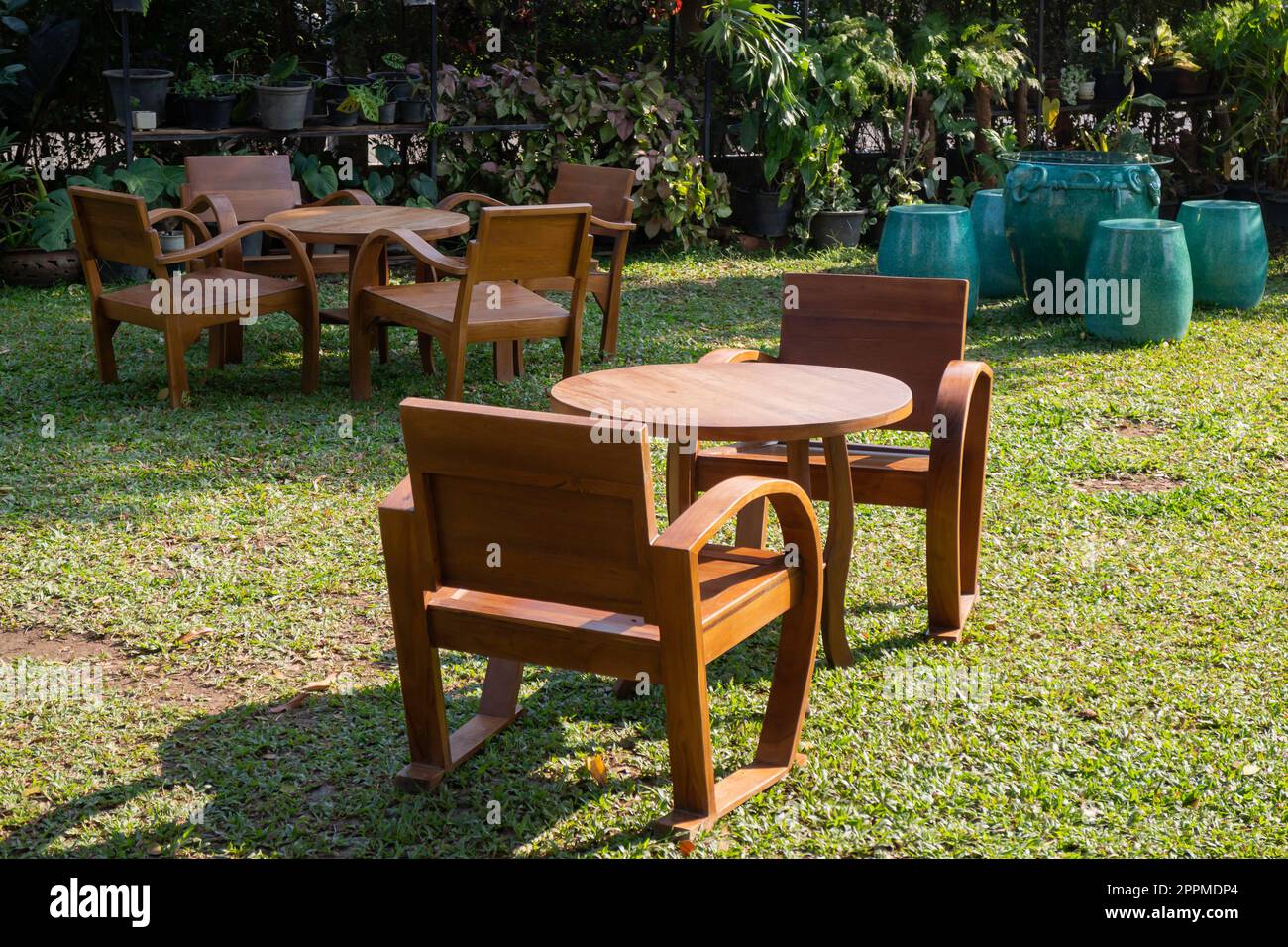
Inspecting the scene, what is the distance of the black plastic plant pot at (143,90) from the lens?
895 cm

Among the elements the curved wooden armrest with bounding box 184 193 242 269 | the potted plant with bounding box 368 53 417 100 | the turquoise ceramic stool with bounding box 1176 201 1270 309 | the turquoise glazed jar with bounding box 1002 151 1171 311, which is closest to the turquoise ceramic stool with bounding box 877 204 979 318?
the turquoise glazed jar with bounding box 1002 151 1171 311

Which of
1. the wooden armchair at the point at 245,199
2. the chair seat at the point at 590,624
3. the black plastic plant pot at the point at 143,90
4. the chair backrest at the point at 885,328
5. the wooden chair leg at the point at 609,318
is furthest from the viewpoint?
the black plastic plant pot at the point at 143,90

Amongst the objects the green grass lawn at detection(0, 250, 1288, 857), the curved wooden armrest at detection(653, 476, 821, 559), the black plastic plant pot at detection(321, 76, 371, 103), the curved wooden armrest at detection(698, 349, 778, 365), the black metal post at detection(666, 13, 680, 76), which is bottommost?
the green grass lawn at detection(0, 250, 1288, 857)

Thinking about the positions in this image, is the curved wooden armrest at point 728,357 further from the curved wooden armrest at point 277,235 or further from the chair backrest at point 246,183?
the chair backrest at point 246,183

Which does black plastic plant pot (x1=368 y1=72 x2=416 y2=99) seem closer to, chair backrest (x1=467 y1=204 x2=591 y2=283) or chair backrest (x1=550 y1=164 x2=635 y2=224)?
chair backrest (x1=550 y1=164 x2=635 y2=224)

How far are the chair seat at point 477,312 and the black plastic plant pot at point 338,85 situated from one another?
390cm

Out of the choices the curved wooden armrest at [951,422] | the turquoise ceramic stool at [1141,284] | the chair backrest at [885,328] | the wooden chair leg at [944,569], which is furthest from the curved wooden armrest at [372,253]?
the turquoise ceramic stool at [1141,284]

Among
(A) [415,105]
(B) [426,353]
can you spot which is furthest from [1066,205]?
(A) [415,105]

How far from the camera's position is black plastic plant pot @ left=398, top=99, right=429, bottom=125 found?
384 inches

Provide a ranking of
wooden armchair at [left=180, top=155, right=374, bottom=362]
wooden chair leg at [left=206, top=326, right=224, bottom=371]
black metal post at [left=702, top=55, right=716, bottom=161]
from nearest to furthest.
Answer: wooden chair leg at [left=206, top=326, right=224, bottom=371] → wooden armchair at [left=180, top=155, right=374, bottom=362] → black metal post at [left=702, top=55, right=716, bottom=161]

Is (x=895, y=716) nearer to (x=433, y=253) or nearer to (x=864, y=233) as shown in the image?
(x=433, y=253)

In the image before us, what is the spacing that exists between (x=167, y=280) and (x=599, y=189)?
2.51 m

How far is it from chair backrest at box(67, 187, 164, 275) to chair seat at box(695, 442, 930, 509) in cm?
315

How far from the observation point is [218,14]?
10.2m
